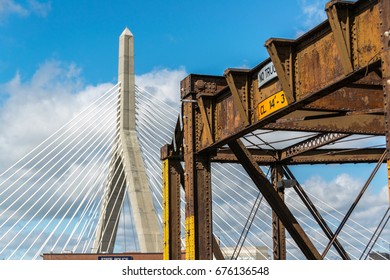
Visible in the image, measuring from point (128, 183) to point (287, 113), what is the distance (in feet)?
82.9

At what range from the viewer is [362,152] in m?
23.5

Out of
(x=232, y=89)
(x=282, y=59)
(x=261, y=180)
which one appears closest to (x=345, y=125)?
(x=261, y=180)

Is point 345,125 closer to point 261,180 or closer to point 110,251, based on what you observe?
point 261,180

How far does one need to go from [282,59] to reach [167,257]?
9.09 m

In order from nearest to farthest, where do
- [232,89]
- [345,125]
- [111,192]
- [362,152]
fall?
[232,89]
[345,125]
[362,152]
[111,192]

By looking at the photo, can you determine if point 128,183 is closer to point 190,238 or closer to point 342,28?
point 190,238

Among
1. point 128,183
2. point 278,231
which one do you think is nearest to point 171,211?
point 278,231

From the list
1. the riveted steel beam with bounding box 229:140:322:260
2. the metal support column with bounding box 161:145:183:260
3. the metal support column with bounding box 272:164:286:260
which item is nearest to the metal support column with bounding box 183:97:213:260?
the riveted steel beam with bounding box 229:140:322:260

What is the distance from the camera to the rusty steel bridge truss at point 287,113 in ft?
41.8

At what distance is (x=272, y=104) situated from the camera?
1586 cm

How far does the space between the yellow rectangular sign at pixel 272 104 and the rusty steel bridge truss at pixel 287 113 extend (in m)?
0.03

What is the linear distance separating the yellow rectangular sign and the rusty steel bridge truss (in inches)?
1.1

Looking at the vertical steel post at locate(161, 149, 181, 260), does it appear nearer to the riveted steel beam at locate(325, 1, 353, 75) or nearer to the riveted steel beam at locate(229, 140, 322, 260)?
the riveted steel beam at locate(229, 140, 322, 260)

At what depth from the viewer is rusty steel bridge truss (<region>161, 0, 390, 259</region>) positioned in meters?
12.7
